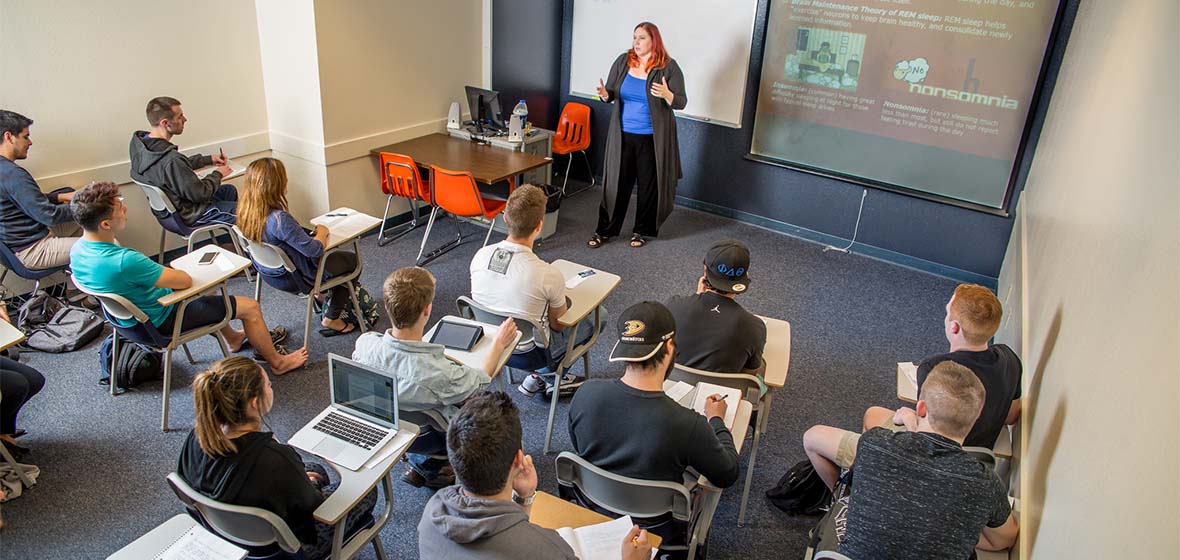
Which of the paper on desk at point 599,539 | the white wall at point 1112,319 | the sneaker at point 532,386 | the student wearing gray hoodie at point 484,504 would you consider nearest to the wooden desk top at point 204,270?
the sneaker at point 532,386

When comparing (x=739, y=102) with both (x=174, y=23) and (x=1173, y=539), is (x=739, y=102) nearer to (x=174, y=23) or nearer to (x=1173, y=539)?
(x=174, y=23)

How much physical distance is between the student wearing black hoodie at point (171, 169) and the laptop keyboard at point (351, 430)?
105 inches

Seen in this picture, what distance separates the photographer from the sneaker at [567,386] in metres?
3.94

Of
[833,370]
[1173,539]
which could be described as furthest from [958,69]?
[1173,539]

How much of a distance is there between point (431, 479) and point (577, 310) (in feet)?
3.23

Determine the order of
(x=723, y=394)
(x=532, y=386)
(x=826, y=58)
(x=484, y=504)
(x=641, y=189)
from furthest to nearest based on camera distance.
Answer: (x=641, y=189)
(x=826, y=58)
(x=532, y=386)
(x=723, y=394)
(x=484, y=504)

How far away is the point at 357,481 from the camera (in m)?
2.35

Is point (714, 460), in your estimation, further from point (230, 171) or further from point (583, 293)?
point (230, 171)

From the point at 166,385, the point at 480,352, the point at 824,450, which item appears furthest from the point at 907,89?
the point at 166,385

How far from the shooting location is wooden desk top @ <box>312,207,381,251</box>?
4059 millimetres

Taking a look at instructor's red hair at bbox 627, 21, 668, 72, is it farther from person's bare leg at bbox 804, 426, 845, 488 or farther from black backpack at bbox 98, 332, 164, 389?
black backpack at bbox 98, 332, 164, 389

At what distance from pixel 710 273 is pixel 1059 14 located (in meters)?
3.42

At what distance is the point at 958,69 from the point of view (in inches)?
203

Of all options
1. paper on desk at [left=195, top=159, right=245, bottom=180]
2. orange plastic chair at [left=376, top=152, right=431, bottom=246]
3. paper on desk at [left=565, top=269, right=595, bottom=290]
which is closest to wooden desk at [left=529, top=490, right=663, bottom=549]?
paper on desk at [left=565, top=269, right=595, bottom=290]
